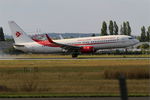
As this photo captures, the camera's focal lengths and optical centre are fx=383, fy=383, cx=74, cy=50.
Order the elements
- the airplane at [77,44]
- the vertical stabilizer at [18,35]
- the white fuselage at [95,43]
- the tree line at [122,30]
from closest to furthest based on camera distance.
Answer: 1. the white fuselage at [95,43]
2. the airplane at [77,44]
3. the vertical stabilizer at [18,35]
4. the tree line at [122,30]

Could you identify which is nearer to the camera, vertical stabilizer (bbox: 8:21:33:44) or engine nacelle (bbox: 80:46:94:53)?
engine nacelle (bbox: 80:46:94:53)

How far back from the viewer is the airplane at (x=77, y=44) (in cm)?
5909

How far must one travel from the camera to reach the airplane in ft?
194

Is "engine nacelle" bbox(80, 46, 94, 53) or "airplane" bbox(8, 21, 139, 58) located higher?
"airplane" bbox(8, 21, 139, 58)

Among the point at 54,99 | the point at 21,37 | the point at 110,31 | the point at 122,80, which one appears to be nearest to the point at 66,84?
the point at 54,99

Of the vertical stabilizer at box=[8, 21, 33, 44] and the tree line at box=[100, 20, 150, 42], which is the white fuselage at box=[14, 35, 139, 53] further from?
the tree line at box=[100, 20, 150, 42]

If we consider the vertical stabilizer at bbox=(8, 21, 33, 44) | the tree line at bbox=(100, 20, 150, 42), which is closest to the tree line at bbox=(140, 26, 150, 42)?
the tree line at bbox=(100, 20, 150, 42)

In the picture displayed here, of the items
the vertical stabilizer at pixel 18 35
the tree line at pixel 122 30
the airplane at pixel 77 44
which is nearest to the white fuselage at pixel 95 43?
the airplane at pixel 77 44

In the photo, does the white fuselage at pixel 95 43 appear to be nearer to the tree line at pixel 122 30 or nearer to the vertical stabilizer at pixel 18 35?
the vertical stabilizer at pixel 18 35

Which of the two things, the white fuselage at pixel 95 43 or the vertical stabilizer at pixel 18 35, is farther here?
the vertical stabilizer at pixel 18 35

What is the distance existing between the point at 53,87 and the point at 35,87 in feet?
3.51

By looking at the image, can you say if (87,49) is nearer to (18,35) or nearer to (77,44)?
(77,44)

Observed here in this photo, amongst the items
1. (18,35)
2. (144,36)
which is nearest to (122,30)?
(144,36)

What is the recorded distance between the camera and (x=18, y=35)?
221 ft
